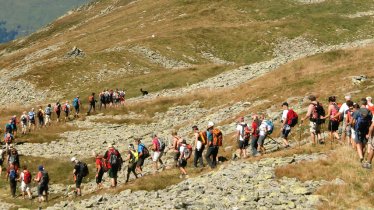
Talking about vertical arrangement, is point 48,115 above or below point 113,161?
above

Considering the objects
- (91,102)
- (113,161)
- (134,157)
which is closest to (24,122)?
(91,102)

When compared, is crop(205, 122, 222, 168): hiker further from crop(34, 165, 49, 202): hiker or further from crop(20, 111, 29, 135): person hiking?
crop(20, 111, 29, 135): person hiking

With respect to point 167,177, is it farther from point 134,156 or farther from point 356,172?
point 356,172

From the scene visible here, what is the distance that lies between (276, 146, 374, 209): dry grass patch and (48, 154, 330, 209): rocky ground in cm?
52

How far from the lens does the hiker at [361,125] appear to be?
21078mm

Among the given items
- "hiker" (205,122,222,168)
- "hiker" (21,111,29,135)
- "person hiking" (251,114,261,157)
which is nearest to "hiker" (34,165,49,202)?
"hiker" (205,122,222,168)

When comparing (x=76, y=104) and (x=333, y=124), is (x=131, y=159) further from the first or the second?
(x=76, y=104)

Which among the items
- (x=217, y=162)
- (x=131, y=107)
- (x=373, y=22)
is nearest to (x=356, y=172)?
(x=217, y=162)

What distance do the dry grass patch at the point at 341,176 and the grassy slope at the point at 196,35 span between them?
5199cm

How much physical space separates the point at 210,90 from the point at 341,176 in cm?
4112

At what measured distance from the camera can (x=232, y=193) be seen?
71.3 feet

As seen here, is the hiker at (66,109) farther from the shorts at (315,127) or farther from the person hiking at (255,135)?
the shorts at (315,127)

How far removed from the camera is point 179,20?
404 ft

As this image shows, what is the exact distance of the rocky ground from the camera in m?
20.1
